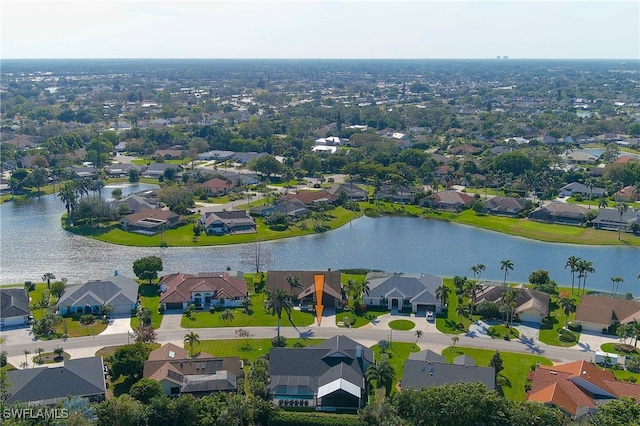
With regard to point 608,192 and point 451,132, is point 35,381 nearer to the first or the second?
point 608,192

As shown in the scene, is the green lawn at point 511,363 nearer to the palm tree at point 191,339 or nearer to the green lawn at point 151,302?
the palm tree at point 191,339

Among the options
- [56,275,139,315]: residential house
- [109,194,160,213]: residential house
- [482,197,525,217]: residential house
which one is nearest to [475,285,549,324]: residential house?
[56,275,139,315]: residential house

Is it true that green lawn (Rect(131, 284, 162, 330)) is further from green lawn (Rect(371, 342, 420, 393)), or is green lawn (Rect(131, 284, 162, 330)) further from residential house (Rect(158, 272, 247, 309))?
green lawn (Rect(371, 342, 420, 393))

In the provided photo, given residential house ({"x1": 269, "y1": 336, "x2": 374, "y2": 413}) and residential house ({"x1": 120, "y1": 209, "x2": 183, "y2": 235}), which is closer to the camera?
residential house ({"x1": 269, "y1": 336, "x2": 374, "y2": 413})

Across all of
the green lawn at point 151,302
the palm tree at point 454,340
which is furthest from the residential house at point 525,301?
the green lawn at point 151,302

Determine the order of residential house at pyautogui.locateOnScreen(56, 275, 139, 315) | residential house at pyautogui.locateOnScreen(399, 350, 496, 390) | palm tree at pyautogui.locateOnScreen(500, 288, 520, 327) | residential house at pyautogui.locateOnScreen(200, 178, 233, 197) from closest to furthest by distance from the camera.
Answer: residential house at pyautogui.locateOnScreen(399, 350, 496, 390)
palm tree at pyautogui.locateOnScreen(500, 288, 520, 327)
residential house at pyautogui.locateOnScreen(56, 275, 139, 315)
residential house at pyautogui.locateOnScreen(200, 178, 233, 197)

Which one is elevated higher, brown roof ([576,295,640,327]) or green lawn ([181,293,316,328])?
brown roof ([576,295,640,327])
